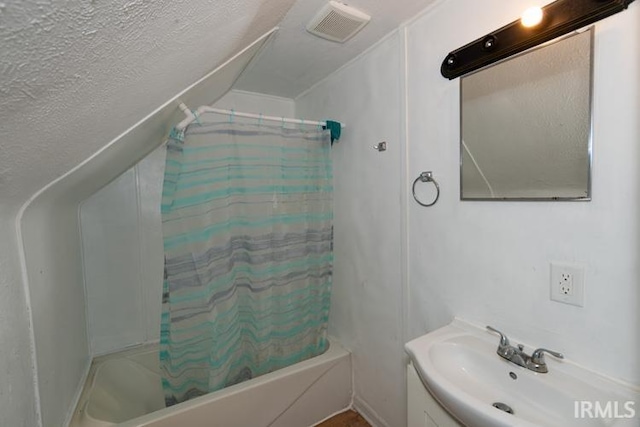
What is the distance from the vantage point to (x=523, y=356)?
93 centimetres

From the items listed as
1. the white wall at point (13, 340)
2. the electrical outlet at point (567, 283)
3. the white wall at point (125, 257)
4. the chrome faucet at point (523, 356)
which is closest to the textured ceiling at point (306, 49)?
the white wall at point (125, 257)

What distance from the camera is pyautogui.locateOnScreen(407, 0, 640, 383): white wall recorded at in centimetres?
78

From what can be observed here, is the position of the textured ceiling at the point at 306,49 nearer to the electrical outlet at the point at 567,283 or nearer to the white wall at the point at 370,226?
the white wall at the point at 370,226

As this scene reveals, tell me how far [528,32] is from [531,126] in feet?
1.03

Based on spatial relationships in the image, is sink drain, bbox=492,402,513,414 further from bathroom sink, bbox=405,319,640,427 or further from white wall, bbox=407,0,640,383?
white wall, bbox=407,0,640,383

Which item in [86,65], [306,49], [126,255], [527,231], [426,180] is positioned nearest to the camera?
[86,65]

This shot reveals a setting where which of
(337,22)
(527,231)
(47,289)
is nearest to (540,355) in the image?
(527,231)

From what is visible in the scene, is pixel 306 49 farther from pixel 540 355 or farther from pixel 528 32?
pixel 540 355

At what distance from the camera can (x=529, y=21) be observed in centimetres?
92

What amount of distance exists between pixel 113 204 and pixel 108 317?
31.9 inches

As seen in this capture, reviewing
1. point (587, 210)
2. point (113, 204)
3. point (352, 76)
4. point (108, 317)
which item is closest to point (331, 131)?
point (352, 76)

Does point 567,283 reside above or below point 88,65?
below

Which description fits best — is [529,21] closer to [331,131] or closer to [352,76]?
[352,76]

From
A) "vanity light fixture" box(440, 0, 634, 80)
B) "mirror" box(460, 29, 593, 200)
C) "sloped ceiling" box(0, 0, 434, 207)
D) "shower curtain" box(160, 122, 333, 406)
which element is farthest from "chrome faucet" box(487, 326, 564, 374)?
"sloped ceiling" box(0, 0, 434, 207)
